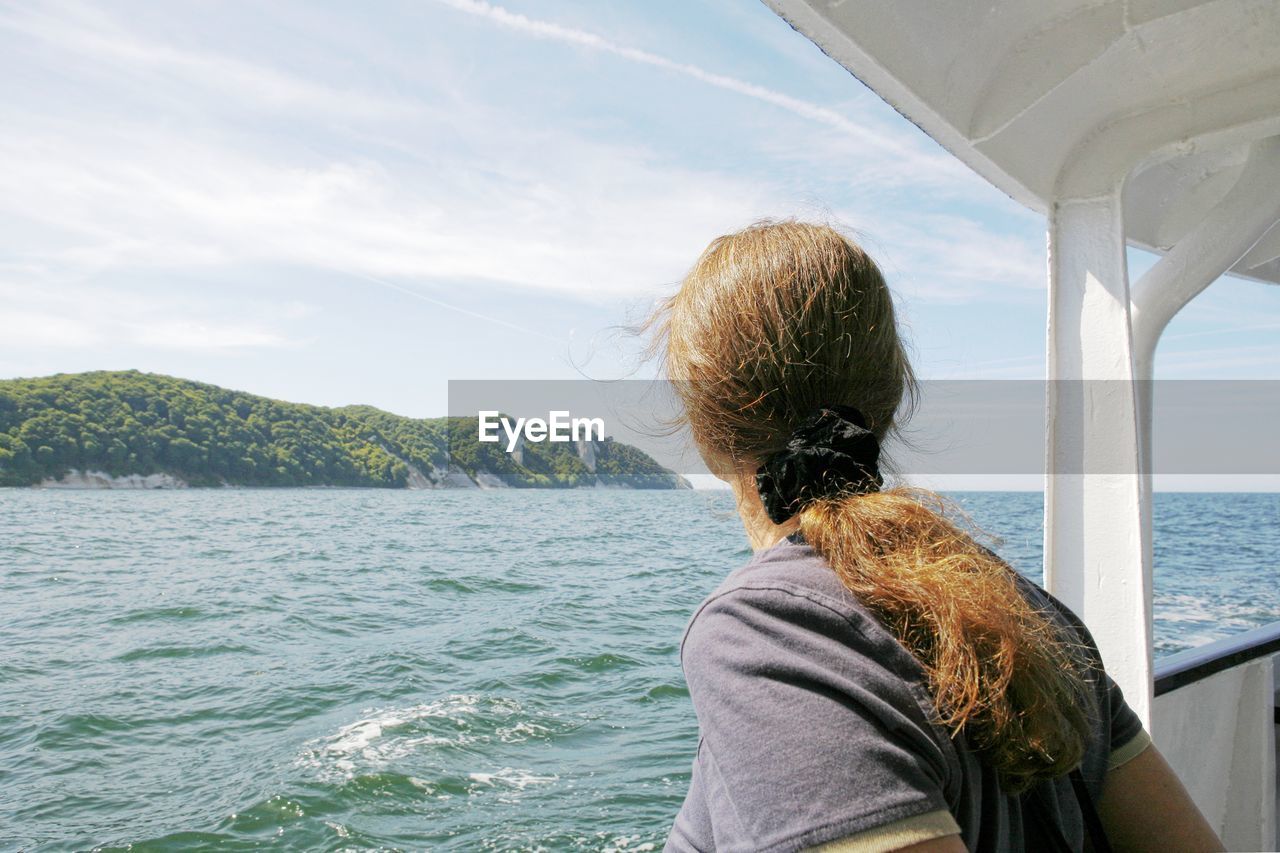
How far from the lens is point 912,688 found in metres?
0.60

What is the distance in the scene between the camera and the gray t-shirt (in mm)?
539

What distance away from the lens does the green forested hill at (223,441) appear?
60.8 metres

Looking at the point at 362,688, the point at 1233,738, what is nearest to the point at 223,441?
the point at 362,688

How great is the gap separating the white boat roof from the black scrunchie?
2.31 feet

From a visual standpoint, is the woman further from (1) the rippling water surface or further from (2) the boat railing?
(2) the boat railing

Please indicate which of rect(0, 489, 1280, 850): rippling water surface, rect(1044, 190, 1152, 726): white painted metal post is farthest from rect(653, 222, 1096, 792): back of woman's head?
rect(1044, 190, 1152, 726): white painted metal post

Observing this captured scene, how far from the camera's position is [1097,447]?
1.96 metres

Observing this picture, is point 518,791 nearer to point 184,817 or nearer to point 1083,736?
point 184,817

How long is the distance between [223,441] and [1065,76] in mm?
71515

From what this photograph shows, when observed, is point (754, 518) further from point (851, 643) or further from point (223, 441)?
point (223, 441)

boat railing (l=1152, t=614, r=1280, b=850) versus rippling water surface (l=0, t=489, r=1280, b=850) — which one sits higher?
boat railing (l=1152, t=614, r=1280, b=850)

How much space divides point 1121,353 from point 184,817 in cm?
756

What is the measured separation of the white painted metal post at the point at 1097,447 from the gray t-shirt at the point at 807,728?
4.77 feet

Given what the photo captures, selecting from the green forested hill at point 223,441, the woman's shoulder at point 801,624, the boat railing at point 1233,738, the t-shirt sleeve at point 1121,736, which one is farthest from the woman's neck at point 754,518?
the green forested hill at point 223,441
